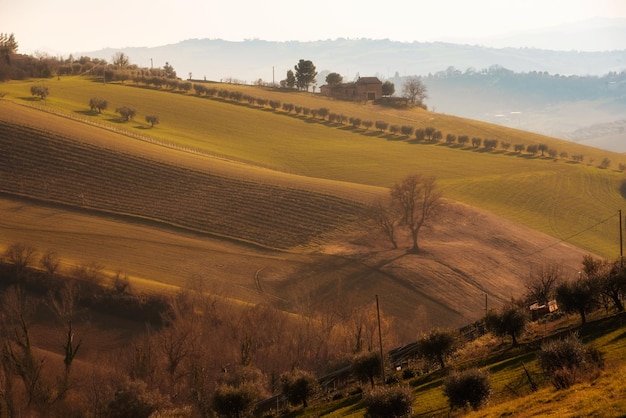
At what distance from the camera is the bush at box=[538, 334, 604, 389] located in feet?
90.2

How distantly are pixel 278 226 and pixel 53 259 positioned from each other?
22735 millimetres

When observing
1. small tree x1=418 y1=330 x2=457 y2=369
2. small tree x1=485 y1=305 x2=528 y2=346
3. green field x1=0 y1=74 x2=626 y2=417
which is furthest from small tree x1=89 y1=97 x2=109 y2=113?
small tree x1=485 y1=305 x2=528 y2=346

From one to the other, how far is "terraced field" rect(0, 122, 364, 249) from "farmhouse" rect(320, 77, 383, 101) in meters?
87.1

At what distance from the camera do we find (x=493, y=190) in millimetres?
98250

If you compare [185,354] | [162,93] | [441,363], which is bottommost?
[185,354]

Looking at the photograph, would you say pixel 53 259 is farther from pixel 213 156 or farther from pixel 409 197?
pixel 213 156

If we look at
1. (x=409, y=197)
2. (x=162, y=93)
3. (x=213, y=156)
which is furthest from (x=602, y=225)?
(x=162, y=93)

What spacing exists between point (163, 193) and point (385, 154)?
156ft

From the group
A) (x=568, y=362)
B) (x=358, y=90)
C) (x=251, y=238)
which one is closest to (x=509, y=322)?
(x=568, y=362)

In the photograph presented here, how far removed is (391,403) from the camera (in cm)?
2909

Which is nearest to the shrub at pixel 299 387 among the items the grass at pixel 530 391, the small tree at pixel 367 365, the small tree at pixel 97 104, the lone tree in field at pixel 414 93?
the grass at pixel 530 391

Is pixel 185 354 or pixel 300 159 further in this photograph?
pixel 300 159

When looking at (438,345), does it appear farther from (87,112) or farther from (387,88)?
(387,88)

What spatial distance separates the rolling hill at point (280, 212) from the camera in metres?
63.2
